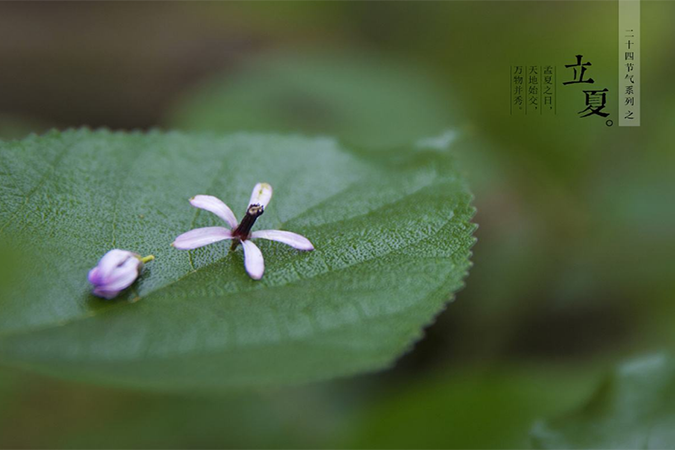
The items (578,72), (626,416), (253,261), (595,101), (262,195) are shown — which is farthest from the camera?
(578,72)

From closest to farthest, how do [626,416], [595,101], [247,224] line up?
[247,224] < [626,416] < [595,101]

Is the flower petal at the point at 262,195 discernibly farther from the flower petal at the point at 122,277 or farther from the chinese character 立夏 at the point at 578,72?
the chinese character 立夏 at the point at 578,72

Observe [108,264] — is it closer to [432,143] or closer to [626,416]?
[432,143]

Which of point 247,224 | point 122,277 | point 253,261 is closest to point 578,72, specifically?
point 247,224

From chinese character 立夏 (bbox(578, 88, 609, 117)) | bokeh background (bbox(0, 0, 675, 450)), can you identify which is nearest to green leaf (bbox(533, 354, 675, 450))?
bokeh background (bbox(0, 0, 675, 450))

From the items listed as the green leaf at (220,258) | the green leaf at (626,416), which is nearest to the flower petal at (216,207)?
the green leaf at (220,258)

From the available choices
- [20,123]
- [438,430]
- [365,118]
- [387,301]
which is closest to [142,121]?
[20,123]

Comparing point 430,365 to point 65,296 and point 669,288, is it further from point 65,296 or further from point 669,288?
point 65,296
